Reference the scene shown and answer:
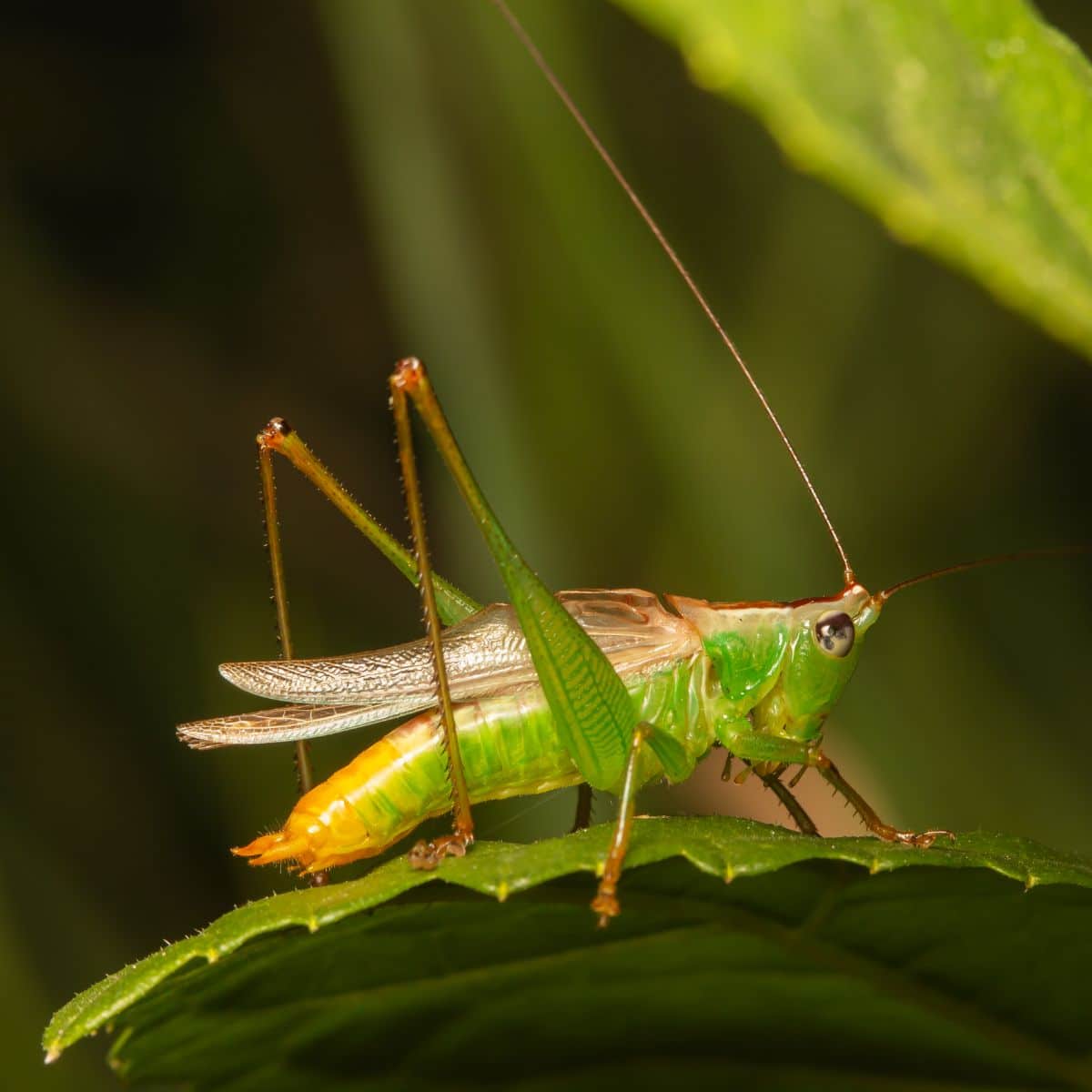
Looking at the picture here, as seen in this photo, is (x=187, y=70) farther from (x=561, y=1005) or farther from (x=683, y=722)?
(x=561, y=1005)

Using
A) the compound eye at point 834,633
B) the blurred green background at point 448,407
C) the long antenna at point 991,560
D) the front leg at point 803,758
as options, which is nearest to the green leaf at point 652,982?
the long antenna at point 991,560

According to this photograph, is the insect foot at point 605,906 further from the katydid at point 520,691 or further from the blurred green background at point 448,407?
the blurred green background at point 448,407

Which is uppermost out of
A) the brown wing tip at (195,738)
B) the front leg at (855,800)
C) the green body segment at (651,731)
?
the brown wing tip at (195,738)

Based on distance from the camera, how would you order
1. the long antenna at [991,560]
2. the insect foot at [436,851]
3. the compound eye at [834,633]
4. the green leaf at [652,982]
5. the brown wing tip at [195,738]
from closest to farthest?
the green leaf at [652,982]
the insect foot at [436,851]
the long antenna at [991,560]
the brown wing tip at [195,738]
the compound eye at [834,633]

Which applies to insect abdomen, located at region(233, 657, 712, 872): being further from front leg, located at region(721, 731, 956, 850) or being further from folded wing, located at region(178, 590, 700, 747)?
Answer: front leg, located at region(721, 731, 956, 850)

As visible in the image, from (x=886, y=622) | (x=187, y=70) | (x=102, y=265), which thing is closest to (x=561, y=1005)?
→ (x=886, y=622)

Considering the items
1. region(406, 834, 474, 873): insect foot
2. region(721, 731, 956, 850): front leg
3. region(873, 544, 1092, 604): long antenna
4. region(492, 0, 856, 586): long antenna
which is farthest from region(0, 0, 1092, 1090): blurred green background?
region(406, 834, 474, 873): insect foot

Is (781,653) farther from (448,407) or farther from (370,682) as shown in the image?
(448,407)
